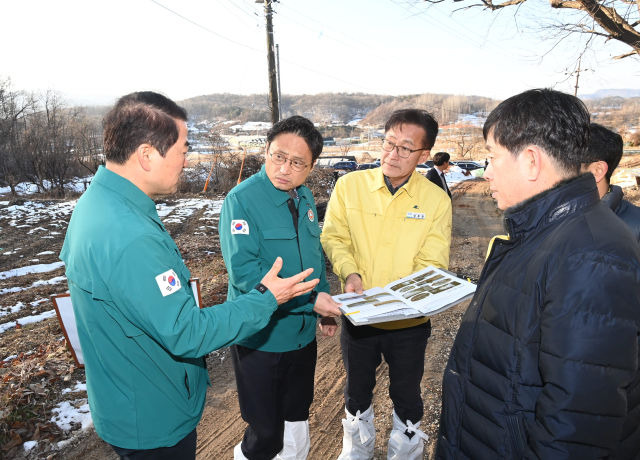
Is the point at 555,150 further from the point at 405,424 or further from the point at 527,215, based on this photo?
the point at 405,424

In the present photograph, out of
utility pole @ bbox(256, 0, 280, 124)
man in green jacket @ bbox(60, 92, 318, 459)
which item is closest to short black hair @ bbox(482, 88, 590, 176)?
man in green jacket @ bbox(60, 92, 318, 459)

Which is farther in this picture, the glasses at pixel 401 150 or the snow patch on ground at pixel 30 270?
the snow patch on ground at pixel 30 270

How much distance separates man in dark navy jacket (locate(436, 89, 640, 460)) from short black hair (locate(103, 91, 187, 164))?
1360 millimetres

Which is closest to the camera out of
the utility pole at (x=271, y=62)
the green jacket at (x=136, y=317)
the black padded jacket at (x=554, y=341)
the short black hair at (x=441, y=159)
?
the black padded jacket at (x=554, y=341)

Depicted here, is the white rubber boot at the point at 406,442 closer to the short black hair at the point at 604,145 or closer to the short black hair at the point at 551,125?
the short black hair at the point at 551,125

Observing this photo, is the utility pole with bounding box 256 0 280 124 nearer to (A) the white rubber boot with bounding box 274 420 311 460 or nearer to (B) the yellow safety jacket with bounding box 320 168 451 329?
(B) the yellow safety jacket with bounding box 320 168 451 329

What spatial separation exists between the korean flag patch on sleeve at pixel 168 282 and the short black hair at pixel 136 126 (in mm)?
533

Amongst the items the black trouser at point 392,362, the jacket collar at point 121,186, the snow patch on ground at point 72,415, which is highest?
the jacket collar at point 121,186

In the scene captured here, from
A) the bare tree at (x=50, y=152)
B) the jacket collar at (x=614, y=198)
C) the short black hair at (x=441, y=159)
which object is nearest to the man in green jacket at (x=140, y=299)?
the jacket collar at (x=614, y=198)

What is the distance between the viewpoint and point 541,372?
4.08ft

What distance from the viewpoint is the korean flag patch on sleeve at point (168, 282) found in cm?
144

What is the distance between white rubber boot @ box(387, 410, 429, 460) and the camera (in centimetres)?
275

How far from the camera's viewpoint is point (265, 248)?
2371mm

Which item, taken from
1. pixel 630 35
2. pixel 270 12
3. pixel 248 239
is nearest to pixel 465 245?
pixel 630 35
